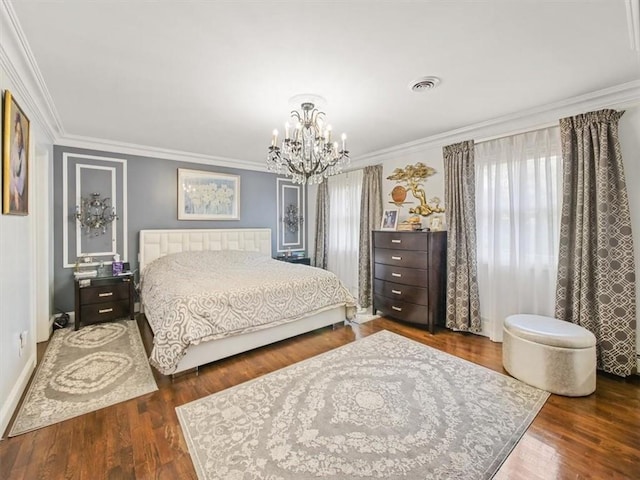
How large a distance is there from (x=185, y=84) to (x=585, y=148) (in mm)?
3638

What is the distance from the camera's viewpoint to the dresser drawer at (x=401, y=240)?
11.8ft

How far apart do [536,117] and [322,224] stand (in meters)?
3.68

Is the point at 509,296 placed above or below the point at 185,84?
below

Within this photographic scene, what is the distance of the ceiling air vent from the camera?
7.61 ft

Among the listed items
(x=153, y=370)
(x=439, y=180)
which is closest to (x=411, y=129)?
(x=439, y=180)

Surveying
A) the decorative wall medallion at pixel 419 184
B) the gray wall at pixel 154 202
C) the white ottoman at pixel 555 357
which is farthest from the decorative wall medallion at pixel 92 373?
the decorative wall medallion at pixel 419 184

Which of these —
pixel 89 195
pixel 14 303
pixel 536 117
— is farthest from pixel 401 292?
pixel 89 195

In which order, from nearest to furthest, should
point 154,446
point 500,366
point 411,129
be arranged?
point 154,446 → point 500,366 → point 411,129

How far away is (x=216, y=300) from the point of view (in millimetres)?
2686

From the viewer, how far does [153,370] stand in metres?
2.63

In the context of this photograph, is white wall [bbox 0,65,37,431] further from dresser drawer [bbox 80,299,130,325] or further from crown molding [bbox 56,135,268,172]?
crown molding [bbox 56,135,268,172]

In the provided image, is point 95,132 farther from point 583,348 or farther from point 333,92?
point 583,348

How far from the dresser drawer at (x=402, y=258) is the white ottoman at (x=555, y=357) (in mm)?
1276

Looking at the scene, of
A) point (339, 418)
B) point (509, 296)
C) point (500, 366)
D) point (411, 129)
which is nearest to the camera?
point (339, 418)
